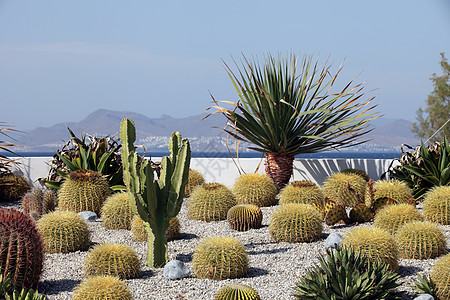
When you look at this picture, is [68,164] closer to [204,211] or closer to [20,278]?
[204,211]

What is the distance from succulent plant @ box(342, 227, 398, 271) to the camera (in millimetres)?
4918

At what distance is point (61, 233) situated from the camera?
5973 mm

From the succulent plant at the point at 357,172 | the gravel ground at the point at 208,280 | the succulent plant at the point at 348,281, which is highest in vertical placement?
the succulent plant at the point at 357,172

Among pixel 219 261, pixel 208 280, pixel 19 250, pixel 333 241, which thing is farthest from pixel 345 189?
pixel 19 250

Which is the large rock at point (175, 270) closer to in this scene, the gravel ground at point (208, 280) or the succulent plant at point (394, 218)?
the gravel ground at point (208, 280)

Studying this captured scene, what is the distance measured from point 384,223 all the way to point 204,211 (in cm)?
255

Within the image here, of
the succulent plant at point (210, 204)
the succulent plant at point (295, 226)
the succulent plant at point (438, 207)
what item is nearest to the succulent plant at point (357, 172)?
the succulent plant at point (438, 207)

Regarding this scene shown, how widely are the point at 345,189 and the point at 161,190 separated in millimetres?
3792

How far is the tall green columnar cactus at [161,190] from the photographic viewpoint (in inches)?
205

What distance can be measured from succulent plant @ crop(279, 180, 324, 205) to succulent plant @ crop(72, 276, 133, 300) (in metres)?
3.94

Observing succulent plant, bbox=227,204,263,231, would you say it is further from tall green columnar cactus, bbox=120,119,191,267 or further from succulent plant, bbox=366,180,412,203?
succulent plant, bbox=366,180,412,203

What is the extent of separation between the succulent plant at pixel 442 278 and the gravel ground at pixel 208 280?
241 mm

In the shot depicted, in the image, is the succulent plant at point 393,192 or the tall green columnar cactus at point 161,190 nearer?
the tall green columnar cactus at point 161,190

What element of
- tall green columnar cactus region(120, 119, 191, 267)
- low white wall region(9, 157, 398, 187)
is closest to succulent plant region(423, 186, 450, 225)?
low white wall region(9, 157, 398, 187)
